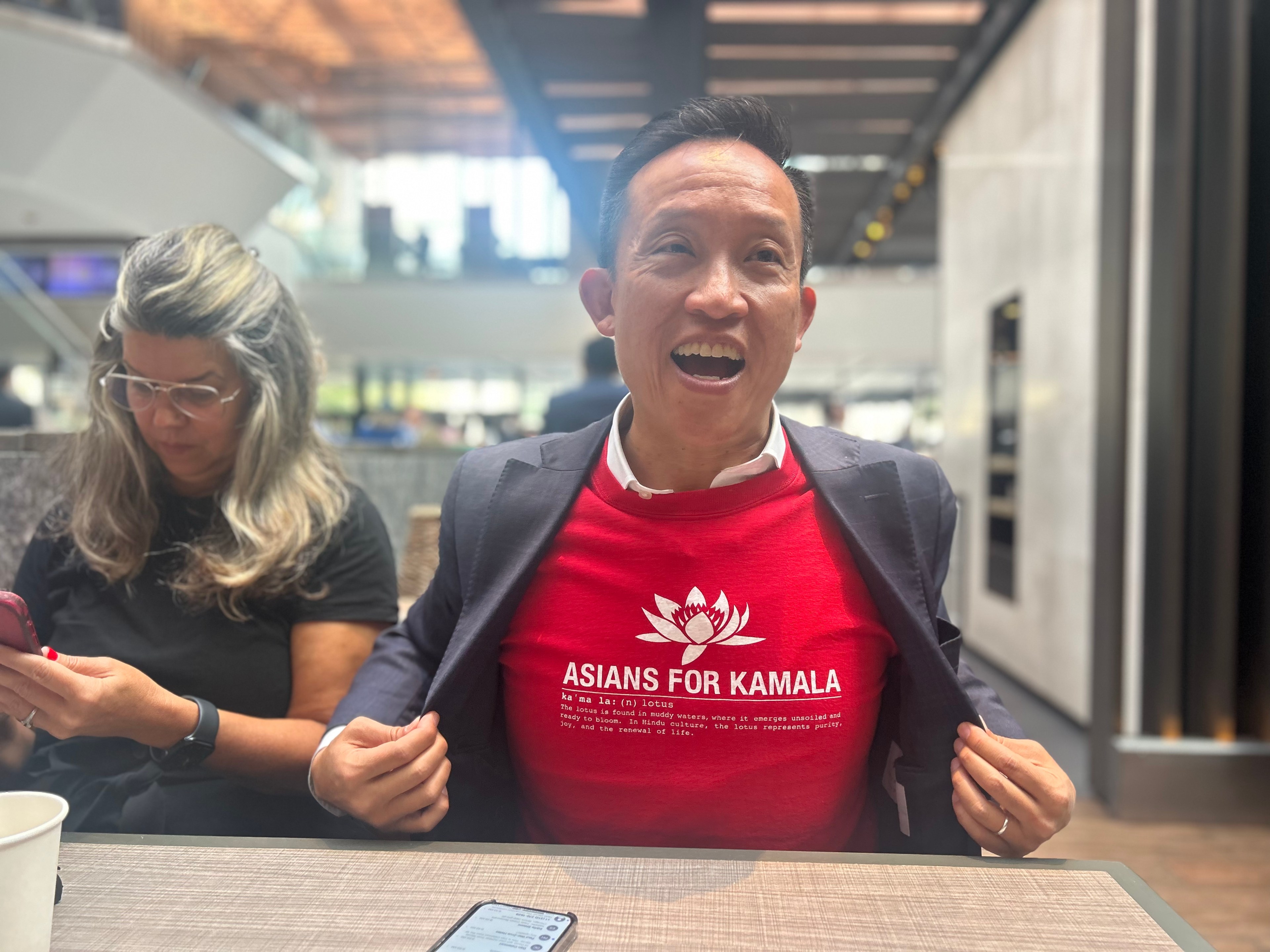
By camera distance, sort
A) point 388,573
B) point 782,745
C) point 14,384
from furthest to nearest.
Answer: point 14,384 → point 388,573 → point 782,745

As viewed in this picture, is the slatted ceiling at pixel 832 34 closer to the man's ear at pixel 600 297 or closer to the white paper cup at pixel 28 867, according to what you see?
the man's ear at pixel 600 297

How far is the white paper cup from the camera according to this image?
63cm

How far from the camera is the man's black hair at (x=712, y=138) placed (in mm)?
1031

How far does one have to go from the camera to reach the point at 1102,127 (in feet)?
11.0

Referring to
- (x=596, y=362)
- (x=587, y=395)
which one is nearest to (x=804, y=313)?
(x=587, y=395)

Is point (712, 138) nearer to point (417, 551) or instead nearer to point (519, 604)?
point (519, 604)

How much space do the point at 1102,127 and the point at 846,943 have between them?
3.47 m

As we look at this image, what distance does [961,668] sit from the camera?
1073mm

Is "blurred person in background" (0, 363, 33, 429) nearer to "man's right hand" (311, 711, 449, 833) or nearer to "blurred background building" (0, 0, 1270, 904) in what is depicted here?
"blurred background building" (0, 0, 1270, 904)

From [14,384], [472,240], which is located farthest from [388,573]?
[472,240]

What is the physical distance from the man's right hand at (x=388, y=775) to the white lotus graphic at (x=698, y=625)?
26 cm

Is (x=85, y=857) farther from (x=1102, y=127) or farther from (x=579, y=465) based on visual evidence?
(x=1102, y=127)

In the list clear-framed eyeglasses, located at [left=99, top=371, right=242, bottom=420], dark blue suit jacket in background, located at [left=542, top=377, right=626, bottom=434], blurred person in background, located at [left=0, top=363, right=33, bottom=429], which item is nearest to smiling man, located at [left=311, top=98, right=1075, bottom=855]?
clear-framed eyeglasses, located at [left=99, top=371, right=242, bottom=420]

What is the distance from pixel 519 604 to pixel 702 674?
0.77ft
